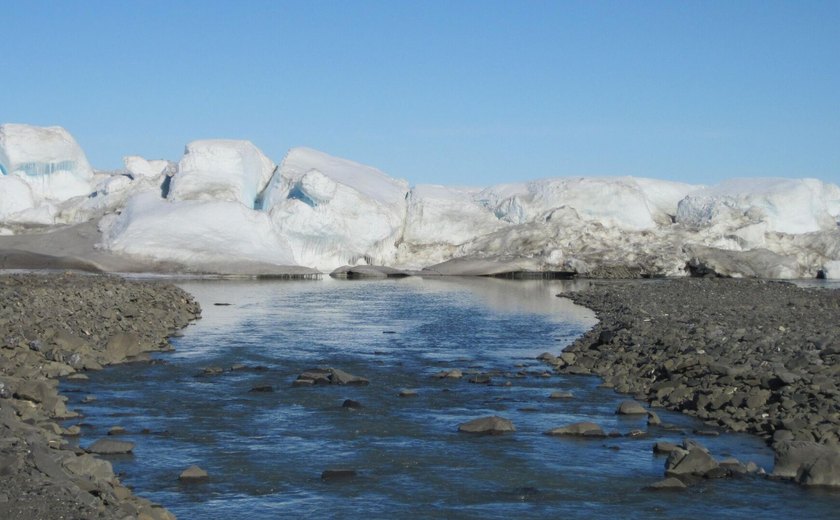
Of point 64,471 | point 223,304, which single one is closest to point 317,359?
point 64,471

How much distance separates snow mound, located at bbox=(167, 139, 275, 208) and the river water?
32.6 meters

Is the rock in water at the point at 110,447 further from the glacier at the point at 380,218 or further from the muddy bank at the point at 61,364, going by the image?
the glacier at the point at 380,218

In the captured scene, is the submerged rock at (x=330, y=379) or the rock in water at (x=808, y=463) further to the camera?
the submerged rock at (x=330, y=379)

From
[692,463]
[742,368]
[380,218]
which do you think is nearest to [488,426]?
[692,463]

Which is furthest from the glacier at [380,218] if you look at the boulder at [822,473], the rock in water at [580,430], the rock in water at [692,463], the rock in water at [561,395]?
the boulder at [822,473]

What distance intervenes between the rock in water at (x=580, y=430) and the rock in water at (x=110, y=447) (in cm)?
484

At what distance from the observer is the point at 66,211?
56.8 metres

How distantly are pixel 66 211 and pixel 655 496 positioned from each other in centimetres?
5329

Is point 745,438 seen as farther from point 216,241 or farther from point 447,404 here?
point 216,241

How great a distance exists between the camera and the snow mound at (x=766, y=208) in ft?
190

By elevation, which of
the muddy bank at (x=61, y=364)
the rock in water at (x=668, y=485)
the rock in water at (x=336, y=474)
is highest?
the muddy bank at (x=61, y=364)

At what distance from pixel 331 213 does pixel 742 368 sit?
3993 cm

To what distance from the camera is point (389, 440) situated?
1113 cm

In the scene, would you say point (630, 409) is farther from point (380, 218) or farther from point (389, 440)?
point (380, 218)
